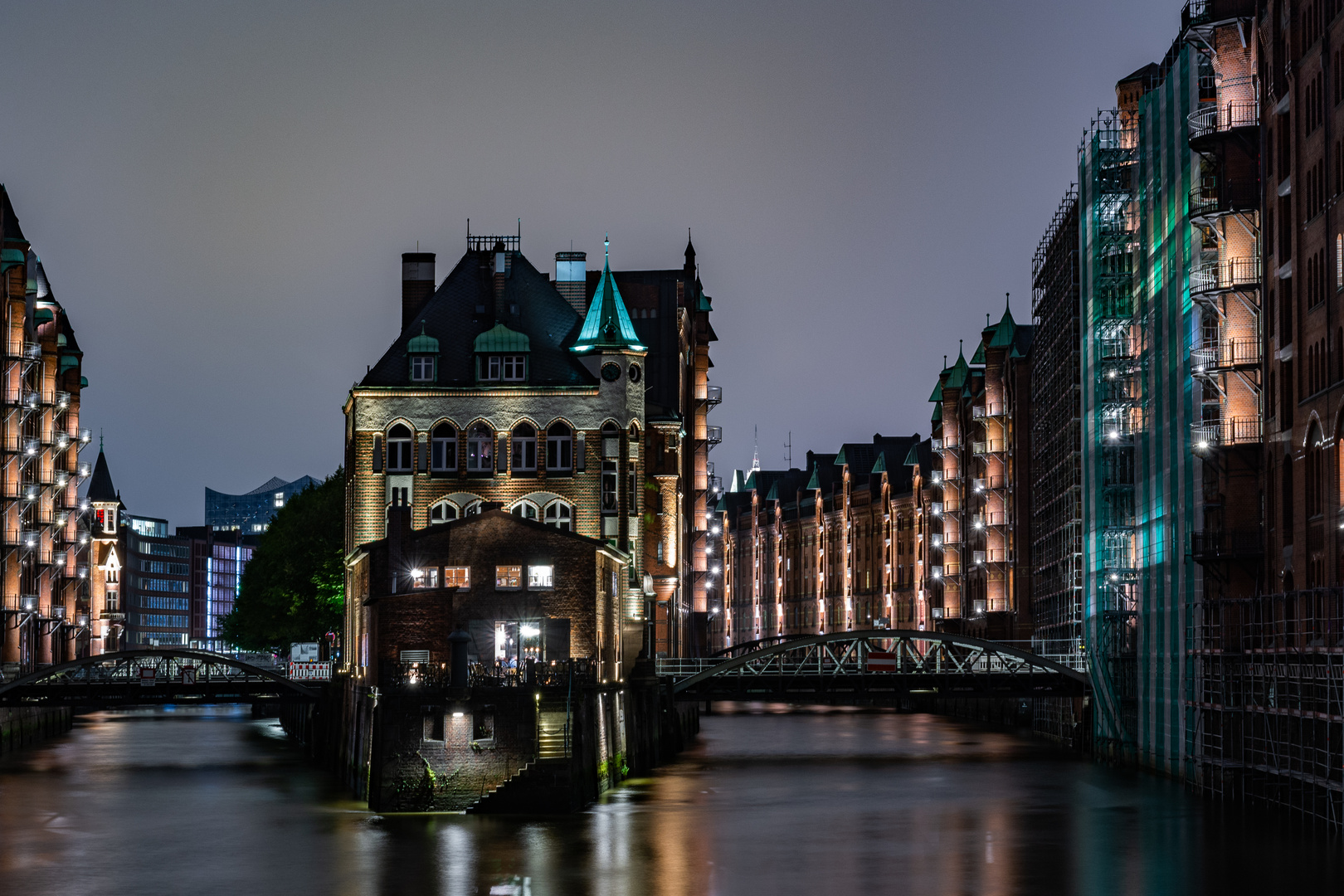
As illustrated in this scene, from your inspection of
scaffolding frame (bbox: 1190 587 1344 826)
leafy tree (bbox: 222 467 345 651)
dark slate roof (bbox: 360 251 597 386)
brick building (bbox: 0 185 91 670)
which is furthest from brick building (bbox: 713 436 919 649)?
scaffolding frame (bbox: 1190 587 1344 826)

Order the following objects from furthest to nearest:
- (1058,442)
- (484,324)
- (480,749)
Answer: (1058,442)
(484,324)
(480,749)

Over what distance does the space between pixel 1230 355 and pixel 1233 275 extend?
107 inches

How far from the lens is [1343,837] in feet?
165

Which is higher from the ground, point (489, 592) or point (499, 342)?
point (499, 342)

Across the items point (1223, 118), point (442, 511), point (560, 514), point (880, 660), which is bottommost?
point (880, 660)

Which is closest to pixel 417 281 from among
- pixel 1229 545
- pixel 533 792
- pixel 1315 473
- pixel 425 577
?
pixel 425 577

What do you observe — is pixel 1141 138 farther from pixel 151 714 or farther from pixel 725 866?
pixel 151 714

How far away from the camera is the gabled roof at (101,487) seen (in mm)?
184750

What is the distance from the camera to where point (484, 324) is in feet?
289

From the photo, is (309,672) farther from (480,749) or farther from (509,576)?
(480,749)

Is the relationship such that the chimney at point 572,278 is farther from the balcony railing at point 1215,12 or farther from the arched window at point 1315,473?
the arched window at point 1315,473

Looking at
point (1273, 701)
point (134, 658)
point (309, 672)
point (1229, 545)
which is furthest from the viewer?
point (309, 672)

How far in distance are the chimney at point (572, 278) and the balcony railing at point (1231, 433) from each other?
42.0m

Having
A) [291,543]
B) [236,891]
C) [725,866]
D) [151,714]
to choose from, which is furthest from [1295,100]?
[151,714]
